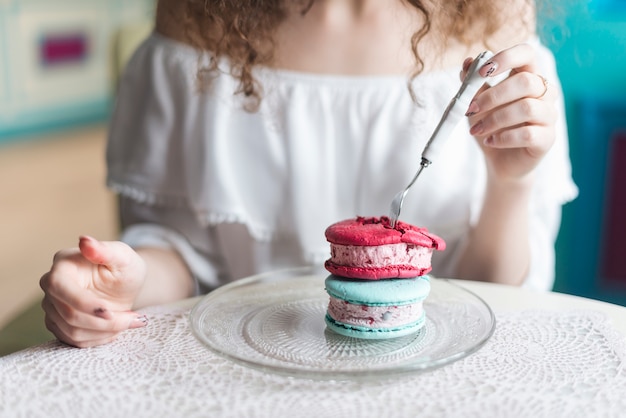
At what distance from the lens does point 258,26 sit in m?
1.21

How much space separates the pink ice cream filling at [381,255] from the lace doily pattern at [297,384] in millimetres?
119

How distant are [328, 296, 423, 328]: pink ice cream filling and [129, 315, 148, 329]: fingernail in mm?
223

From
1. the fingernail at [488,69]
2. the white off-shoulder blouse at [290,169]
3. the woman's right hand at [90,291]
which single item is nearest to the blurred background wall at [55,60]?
the white off-shoulder blouse at [290,169]

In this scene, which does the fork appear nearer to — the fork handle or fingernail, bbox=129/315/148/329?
the fork handle

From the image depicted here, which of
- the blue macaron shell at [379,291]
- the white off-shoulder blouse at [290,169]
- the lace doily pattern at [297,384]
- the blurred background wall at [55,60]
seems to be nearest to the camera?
the lace doily pattern at [297,384]

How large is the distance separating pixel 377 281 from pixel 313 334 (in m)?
0.09

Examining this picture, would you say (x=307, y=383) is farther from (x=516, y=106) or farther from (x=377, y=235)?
(x=516, y=106)

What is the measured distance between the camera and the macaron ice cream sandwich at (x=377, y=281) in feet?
2.69

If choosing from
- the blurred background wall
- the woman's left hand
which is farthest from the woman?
the blurred background wall

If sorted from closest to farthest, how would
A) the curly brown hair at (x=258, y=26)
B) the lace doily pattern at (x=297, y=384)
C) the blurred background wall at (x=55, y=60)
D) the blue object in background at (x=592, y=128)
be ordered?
the lace doily pattern at (x=297, y=384) < the curly brown hair at (x=258, y=26) < the blue object in background at (x=592, y=128) < the blurred background wall at (x=55, y=60)

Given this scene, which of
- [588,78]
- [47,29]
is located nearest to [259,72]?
[588,78]

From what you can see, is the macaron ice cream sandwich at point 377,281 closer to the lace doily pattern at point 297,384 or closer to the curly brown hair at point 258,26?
the lace doily pattern at point 297,384

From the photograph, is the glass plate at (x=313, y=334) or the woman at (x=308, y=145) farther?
the woman at (x=308, y=145)

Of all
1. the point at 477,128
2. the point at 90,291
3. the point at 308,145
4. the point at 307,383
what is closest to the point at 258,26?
the point at 308,145
